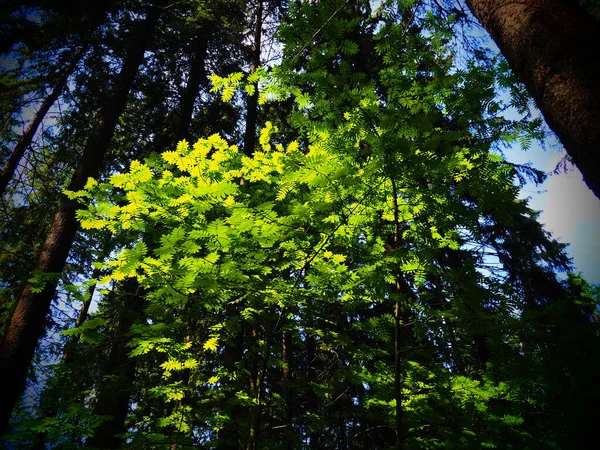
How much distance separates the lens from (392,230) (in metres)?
3.37

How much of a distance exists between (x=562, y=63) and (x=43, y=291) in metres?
6.21

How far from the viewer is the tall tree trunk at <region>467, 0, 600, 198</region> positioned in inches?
47.7

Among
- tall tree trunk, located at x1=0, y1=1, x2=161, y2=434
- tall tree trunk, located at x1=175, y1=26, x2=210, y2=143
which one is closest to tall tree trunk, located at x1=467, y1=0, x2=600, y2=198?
tall tree trunk, located at x1=0, y1=1, x2=161, y2=434

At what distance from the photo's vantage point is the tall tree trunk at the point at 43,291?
401 cm

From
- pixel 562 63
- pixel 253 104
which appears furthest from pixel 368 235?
pixel 253 104

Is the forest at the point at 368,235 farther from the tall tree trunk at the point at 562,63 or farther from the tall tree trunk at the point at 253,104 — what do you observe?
the tall tree trunk at the point at 253,104

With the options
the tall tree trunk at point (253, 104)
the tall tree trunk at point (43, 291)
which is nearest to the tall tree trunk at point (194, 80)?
the tall tree trunk at point (253, 104)

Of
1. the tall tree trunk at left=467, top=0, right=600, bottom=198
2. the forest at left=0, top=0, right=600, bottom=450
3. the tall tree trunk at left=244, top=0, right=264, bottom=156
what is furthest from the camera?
the tall tree trunk at left=244, top=0, right=264, bottom=156

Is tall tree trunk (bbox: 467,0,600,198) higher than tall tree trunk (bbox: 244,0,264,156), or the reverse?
tall tree trunk (bbox: 244,0,264,156)

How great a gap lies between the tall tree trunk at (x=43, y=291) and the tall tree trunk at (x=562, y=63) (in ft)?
16.2

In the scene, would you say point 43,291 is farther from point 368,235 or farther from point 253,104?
point 253,104

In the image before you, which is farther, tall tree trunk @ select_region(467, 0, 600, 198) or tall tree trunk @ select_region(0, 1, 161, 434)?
tall tree trunk @ select_region(0, 1, 161, 434)

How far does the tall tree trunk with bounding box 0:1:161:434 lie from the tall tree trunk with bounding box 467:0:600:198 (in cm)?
494

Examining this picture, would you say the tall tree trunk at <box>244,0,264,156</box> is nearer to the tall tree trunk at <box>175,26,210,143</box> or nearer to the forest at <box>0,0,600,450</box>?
the tall tree trunk at <box>175,26,210,143</box>
